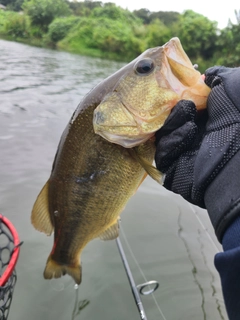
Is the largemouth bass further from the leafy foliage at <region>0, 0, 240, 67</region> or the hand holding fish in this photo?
Result: the leafy foliage at <region>0, 0, 240, 67</region>

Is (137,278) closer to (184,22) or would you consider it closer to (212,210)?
(212,210)

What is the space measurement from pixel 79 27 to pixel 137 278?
3995cm

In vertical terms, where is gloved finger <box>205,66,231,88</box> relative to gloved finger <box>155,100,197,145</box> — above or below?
above

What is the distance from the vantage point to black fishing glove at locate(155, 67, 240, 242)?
114 cm

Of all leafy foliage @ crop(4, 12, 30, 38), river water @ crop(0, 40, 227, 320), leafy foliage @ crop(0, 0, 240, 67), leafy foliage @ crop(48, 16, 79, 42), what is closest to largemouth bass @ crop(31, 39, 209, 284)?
river water @ crop(0, 40, 227, 320)

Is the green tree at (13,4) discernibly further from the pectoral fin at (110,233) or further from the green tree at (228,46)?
the pectoral fin at (110,233)

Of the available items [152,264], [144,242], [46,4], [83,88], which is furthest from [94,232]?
[46,4]

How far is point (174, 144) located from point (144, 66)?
449mm

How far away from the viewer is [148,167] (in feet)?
5.12

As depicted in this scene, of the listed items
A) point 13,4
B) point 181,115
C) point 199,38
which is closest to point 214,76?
point 181,115

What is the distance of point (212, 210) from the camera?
1175mm

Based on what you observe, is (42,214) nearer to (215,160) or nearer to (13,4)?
(215,160)

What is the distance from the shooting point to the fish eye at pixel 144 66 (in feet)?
5.12

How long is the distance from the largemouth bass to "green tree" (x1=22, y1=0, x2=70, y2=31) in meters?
45.4
